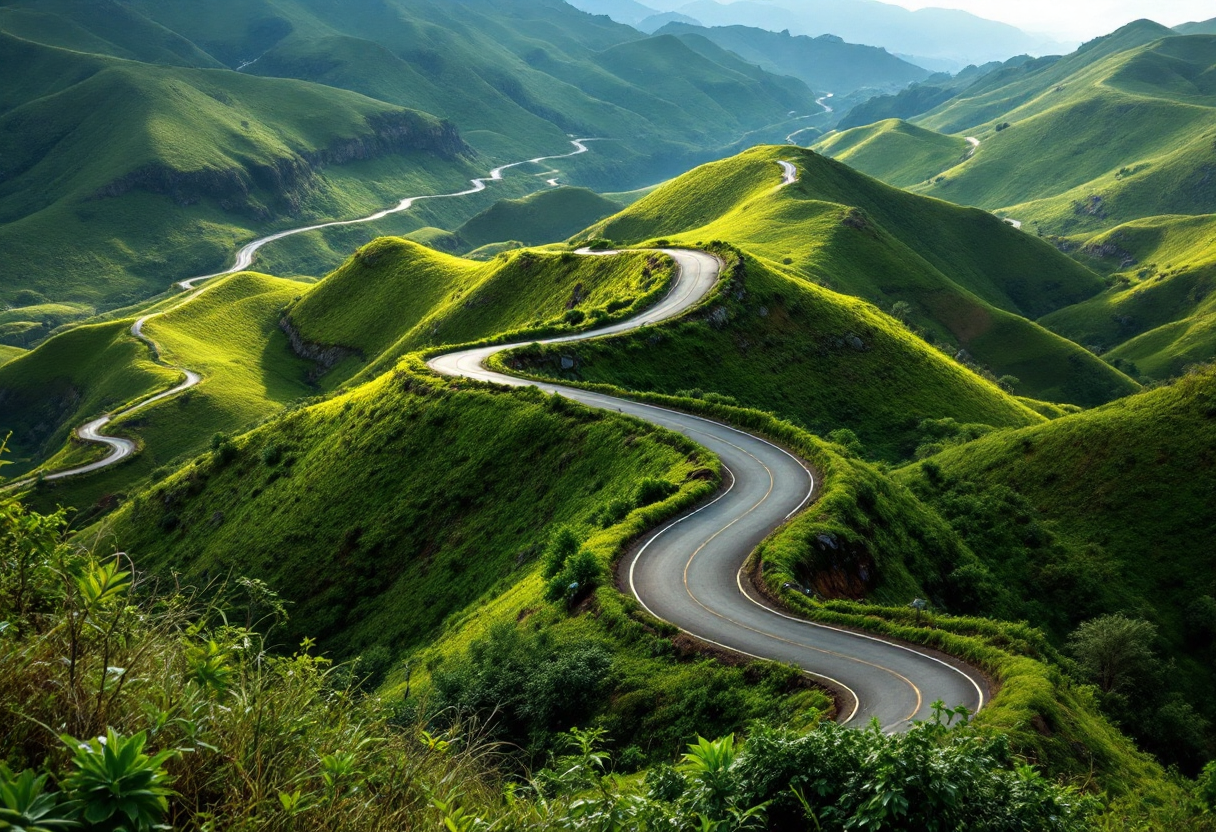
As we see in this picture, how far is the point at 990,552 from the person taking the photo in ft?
179

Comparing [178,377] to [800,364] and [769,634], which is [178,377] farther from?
[769,634]

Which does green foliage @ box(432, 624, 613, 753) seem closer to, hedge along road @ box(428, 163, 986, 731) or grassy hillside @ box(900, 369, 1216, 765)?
hedge along road @ box(428, 163, 986, 731)

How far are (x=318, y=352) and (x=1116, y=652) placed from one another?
149m

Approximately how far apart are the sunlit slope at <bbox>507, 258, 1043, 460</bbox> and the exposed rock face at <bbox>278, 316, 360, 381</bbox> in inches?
3512

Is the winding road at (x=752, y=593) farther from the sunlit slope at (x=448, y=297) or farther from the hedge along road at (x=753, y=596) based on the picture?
the sunlit slope at (x=448, y=297)

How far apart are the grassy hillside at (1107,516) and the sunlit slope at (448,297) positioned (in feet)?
135

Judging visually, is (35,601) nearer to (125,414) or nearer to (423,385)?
(423,385)

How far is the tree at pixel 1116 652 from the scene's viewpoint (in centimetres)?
4209

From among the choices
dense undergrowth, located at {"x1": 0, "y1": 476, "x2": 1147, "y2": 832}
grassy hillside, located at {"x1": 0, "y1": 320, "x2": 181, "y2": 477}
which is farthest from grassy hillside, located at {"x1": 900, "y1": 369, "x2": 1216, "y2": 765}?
grassy hillside, located at {"x1": 0, "y1": 320, "x2": 181, "y2": 477}

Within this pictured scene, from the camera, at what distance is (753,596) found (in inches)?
1345

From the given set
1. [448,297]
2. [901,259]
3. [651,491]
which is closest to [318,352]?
[448,297]

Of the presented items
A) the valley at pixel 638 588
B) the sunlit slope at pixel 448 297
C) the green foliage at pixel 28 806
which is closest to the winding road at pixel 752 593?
the valley at pixel 638 588

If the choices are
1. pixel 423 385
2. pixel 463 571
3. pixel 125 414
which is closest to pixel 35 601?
pixel 463 571

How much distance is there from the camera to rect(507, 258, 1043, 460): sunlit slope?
73062 mm
